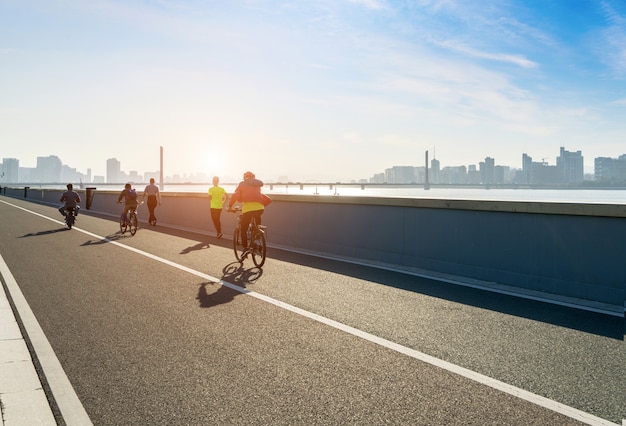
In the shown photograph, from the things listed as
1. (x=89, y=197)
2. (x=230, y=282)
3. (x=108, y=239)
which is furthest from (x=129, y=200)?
(x=89, y=197)

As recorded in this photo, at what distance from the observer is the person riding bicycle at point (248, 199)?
11070 millimetres

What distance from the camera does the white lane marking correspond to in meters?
3.78

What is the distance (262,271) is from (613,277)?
5915 mm

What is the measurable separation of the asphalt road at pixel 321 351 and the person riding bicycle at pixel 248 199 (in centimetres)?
178

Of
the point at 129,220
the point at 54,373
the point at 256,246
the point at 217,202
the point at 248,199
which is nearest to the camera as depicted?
the point at 54,373

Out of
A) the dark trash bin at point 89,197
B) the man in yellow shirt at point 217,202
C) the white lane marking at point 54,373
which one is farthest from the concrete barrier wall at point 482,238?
the dark trash bin at point 89,197

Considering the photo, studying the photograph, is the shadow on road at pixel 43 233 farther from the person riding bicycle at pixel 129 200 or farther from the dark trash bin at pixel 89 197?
the dark trash bin at pixel 89 197

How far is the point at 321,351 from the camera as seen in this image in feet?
17.0

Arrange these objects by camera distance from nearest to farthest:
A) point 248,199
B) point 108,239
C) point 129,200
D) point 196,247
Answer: point 248,199
point 196,247
point 108,239
point 129,200

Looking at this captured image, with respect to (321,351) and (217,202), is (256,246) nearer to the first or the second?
(321,351)

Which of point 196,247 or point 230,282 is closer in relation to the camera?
point 230,282

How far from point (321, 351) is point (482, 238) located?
505 cm

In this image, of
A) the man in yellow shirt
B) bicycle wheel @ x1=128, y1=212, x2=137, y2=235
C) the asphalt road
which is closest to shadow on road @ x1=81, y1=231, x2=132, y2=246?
bicycle wheel @ x1=128, y1=212, x2=137, y2=235

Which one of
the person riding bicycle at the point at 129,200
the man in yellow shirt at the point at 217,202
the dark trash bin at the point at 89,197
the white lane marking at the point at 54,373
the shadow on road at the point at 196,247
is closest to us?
the white lane marking at the point at 54,373
